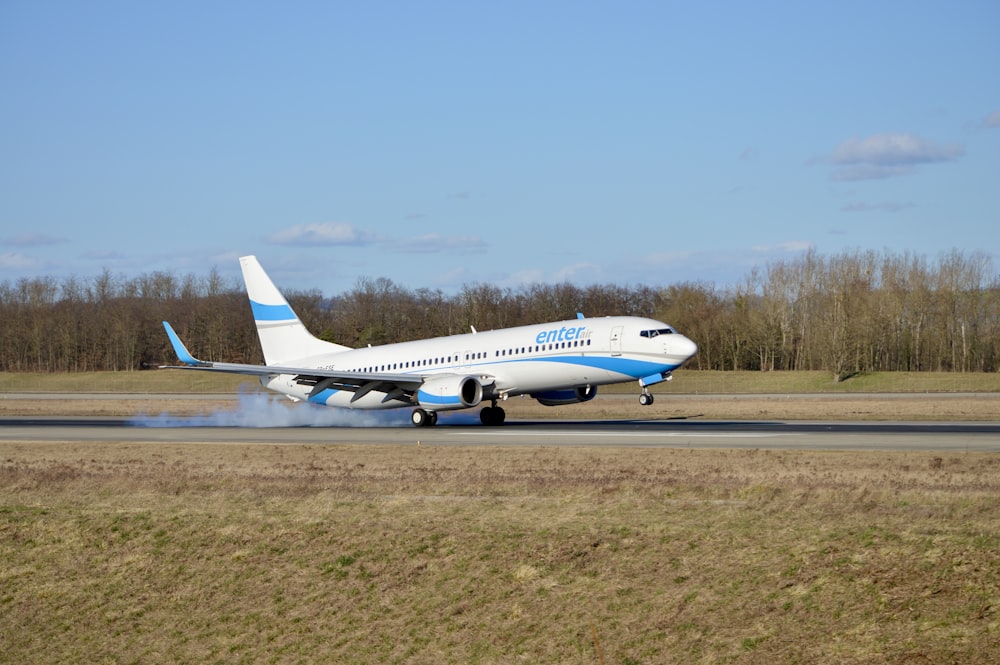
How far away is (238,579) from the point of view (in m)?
18.7

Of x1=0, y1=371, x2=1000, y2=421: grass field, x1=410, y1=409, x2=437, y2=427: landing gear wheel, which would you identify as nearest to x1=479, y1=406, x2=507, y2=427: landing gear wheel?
x1=410, y1=409, x2=437, y2=427: landing gear wheel

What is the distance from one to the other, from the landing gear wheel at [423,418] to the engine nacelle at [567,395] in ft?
14.8

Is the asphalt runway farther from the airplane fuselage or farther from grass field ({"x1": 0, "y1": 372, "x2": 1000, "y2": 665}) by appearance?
grass field ({"x1": 0, "y1": 372, "x2": 1000, "y2": 665})

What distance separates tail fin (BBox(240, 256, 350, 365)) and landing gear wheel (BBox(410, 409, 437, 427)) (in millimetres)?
10488

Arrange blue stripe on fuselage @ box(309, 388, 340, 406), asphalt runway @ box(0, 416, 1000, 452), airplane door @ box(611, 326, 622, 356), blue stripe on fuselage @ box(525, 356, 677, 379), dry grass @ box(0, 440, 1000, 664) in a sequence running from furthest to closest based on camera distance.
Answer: blue stripe on fuselage @ box(309, 388, 340, 406) → airplane door @ box(611, 326, 622, 356) → blue stripe on fuselage @ box(525, 356, 677, 379) → asphalt runway @ box(0, 416, 1000, 452) → dry grass @ box(0, 440, 1000, 664)

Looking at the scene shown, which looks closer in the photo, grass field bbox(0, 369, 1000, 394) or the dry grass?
the dry grass

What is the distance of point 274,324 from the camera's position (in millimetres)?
54656

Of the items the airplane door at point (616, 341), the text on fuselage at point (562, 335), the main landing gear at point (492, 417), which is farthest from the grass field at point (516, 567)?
the main landing gear at point (492, 417)

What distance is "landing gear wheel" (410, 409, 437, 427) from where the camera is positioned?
45.1 m

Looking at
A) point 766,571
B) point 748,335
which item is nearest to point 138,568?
point 766,571

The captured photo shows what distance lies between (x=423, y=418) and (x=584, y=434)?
869 centimetres

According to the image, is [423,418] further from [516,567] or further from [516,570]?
[516,570]

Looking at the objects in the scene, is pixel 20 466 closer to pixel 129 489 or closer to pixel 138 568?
pixel 129 489

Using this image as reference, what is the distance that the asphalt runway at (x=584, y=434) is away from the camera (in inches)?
1324
